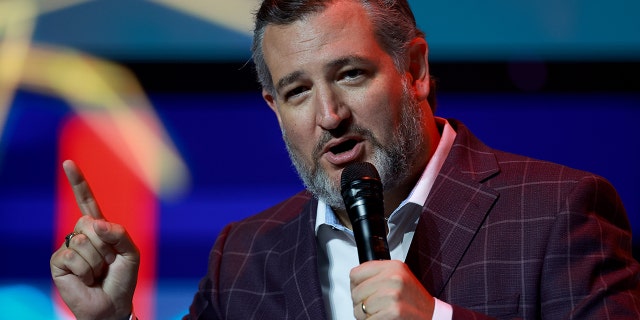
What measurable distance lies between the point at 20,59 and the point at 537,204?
159 centimetres

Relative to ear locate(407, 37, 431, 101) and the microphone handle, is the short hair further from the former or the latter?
the microphone handle

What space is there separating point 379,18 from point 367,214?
66 cm

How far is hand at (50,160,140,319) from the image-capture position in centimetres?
187

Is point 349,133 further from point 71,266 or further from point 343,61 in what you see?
point 71,266

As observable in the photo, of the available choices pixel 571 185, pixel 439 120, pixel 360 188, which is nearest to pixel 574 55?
pixel 439 120

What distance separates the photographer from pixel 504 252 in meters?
1.78

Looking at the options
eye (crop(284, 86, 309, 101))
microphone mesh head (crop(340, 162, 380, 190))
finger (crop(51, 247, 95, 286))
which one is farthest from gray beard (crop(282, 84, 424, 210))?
finger (crop(51, 247, 95, 286))

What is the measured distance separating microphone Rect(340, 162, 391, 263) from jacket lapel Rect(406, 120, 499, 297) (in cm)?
34

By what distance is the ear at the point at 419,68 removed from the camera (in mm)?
2037

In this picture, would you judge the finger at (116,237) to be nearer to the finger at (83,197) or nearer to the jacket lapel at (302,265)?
the finger at (83,197)

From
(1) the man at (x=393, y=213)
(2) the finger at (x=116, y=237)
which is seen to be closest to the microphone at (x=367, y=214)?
(1) the man at (x=393, y=213)

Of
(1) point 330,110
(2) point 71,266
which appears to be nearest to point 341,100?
(1) point 330,110

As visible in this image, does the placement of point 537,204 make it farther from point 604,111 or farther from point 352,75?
point 604,111

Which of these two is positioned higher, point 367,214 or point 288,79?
point 288,79
